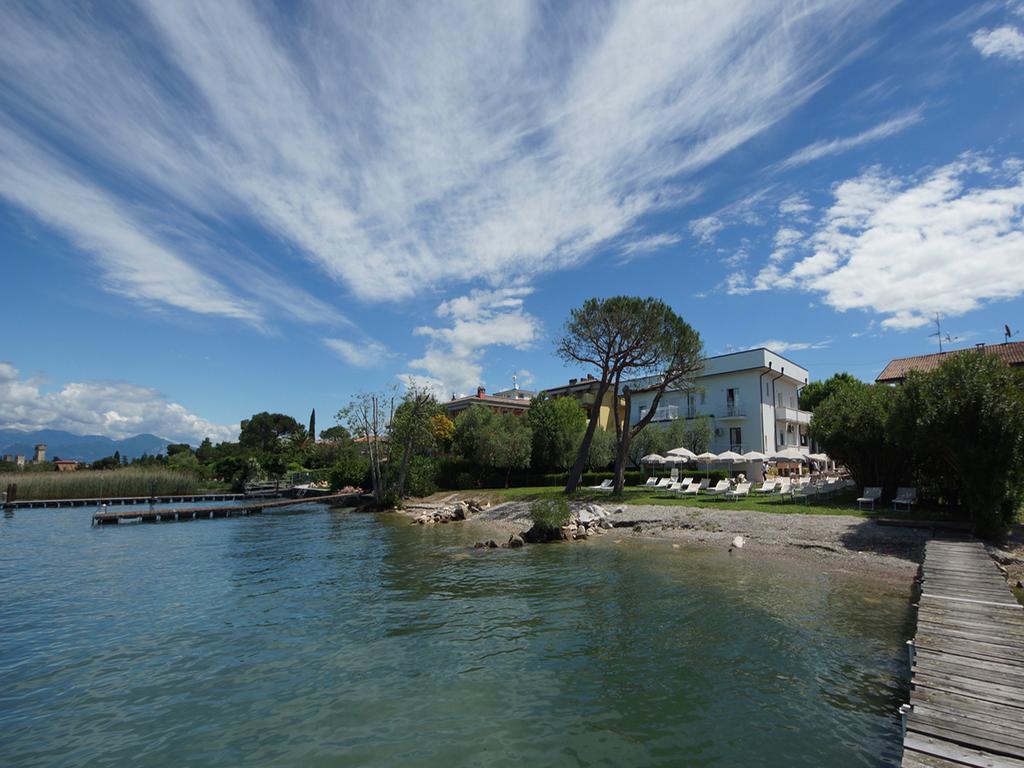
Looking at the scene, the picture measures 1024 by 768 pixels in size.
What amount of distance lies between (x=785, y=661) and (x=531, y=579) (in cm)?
811

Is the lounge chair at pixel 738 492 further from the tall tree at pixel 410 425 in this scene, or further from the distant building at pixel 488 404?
the distant building at pixel 488 404

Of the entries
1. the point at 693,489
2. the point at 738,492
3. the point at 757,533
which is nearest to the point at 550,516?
the point at 757,533

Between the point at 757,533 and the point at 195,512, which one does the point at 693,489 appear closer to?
the point at 757,533

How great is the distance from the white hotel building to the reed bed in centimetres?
4424

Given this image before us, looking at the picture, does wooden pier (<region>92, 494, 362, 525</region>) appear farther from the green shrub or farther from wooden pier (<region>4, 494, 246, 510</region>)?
the green shrub

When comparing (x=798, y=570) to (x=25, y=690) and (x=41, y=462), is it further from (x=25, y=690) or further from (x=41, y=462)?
(x=41, y=462)

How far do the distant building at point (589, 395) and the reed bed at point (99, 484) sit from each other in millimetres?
37209

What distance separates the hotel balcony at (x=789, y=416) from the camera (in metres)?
46.2

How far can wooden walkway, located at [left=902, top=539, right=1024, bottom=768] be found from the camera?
209 inches

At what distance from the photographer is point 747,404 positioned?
146 feet

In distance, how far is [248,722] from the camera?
789 centimetres

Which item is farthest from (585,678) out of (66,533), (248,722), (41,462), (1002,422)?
(41,462)

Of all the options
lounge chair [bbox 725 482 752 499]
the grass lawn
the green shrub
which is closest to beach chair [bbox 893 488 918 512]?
the grass lawn

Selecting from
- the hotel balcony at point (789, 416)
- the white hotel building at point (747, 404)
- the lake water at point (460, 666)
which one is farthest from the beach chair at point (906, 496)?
the hotel balcony at point (789, 416)
